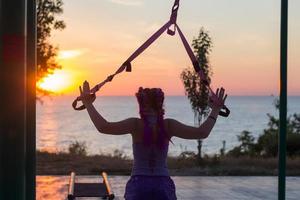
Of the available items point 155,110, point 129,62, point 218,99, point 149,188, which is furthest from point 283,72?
point 149,188

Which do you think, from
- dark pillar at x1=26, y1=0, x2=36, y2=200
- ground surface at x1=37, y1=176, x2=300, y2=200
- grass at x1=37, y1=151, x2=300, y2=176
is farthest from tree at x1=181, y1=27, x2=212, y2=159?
dark pillar at x1=26, y1=0, x2=36, y2=200

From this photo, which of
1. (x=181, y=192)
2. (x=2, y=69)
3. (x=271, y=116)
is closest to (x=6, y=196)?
(x=2, y=69)

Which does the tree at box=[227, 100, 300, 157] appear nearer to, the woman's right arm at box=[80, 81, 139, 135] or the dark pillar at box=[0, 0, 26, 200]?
the dark pillar at box=[0, 0, 26, 200]

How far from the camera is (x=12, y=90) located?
649 cm

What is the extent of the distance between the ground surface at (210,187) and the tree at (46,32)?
7761mm

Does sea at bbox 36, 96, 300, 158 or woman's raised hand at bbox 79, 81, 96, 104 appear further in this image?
sea at bbox 36, 96, 300, 158

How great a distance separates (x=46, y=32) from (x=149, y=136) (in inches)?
699

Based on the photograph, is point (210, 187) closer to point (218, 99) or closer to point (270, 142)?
point (218, 99)

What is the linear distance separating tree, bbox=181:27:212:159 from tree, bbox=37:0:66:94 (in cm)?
513

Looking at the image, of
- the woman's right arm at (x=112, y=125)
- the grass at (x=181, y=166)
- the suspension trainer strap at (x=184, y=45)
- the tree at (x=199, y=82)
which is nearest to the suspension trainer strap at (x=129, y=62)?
the suspension trainer strap at (x=184, y=45)

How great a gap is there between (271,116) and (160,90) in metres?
26.9

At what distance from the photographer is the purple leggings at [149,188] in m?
5.81

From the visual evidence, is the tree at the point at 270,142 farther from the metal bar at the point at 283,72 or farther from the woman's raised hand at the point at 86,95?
the woman's raised hand at the point at 86,95

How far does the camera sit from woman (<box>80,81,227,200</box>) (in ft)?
19.1
